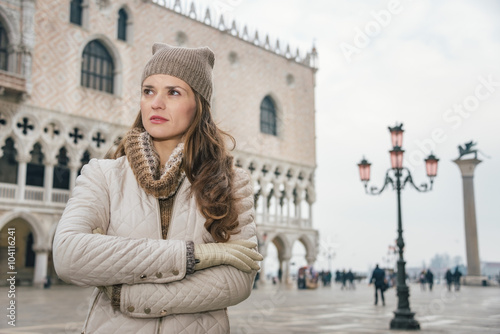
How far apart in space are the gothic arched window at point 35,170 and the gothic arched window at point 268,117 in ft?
35.7

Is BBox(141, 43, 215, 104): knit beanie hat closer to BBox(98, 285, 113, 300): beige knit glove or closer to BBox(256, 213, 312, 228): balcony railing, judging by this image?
BBox(98, 285, 113, 300): beige knit glove

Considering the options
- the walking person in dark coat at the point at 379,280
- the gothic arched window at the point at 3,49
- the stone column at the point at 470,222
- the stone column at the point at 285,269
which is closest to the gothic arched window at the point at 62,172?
the gothic arched window at the point at 3,49

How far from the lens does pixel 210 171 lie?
5.53 ft

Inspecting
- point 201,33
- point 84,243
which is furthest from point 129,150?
point 201,33

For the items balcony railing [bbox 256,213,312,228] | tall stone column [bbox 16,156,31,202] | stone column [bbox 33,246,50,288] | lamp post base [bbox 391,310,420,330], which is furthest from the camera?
balcony railing [bbox 256,213,312,228]

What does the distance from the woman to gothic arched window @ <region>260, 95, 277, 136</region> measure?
1045 inches

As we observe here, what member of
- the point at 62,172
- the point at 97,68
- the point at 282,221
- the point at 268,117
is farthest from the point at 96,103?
the point at 282,221

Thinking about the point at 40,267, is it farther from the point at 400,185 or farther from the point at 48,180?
the point at 400,185

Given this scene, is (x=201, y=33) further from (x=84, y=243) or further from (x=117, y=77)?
(x=84, y=243)

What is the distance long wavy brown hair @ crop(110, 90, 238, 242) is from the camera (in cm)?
162

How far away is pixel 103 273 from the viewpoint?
4.78 feet

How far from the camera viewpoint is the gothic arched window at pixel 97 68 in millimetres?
21453

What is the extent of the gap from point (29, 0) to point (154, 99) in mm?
19851

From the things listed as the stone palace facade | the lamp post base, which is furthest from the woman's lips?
the stone palace facade
